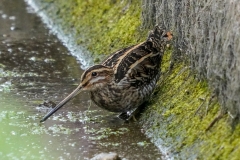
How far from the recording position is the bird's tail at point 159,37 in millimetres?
8109

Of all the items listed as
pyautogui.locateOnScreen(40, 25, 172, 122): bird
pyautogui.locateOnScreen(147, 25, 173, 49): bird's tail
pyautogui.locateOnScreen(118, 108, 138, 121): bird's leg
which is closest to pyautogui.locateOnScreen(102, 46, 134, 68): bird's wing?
pyautogui.locateOnScreen(40, 25, 172, 122): bird

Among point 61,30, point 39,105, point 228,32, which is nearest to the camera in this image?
point 228,32

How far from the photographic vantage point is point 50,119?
312 inches

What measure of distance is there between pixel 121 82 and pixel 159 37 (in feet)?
2.75

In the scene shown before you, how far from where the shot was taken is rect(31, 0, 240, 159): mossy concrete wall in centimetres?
623

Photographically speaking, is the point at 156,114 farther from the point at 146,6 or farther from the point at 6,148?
the point at 6,148

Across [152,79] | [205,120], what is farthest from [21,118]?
[205,120]

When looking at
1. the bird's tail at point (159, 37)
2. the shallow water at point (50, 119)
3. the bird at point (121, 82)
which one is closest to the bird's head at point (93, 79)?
the bird at point (121, 82)

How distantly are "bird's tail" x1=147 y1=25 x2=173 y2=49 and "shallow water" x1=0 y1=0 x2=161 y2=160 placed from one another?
965 mm

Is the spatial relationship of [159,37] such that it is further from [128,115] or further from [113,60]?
[128,115]

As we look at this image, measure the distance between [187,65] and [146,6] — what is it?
1671 mm

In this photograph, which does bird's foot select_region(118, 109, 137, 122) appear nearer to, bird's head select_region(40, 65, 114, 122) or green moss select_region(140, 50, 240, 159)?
green moss select_region(140, 50, 240, 159)

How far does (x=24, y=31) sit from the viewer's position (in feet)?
40.9

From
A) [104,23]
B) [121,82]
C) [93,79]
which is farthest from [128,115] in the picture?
[104,23]
